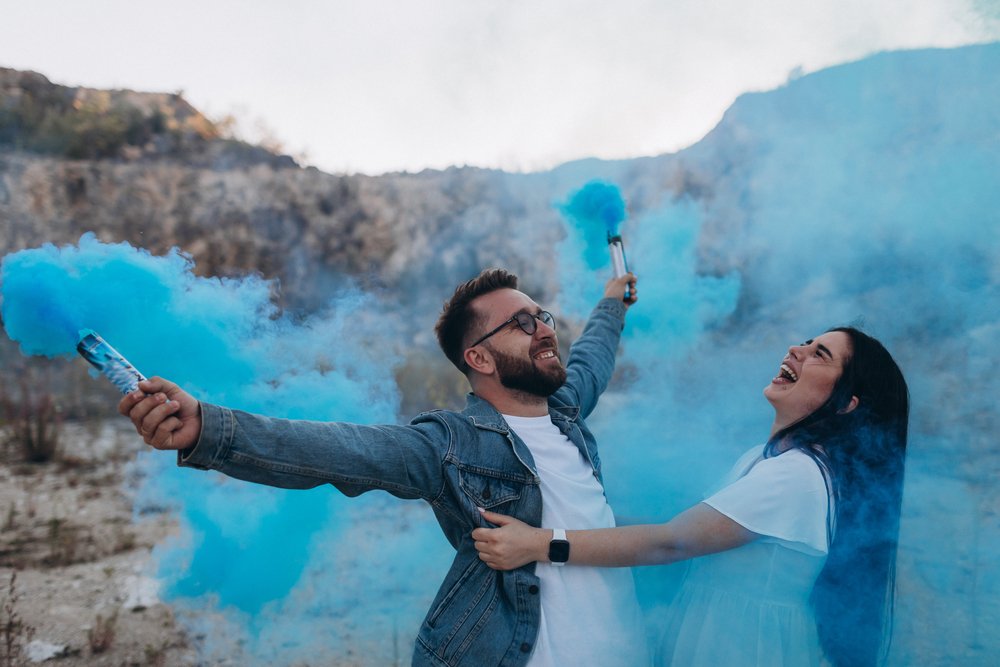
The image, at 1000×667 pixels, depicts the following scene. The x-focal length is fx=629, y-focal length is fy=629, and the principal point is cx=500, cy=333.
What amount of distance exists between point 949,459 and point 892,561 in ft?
5.15

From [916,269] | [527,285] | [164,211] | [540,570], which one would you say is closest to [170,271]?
[540,570]

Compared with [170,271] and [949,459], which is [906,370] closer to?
[949,459]

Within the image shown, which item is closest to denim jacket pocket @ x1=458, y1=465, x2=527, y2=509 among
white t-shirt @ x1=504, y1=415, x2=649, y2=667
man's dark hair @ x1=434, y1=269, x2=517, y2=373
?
white t-shirt @ x1=504, y1=415, x2=649, y2=667

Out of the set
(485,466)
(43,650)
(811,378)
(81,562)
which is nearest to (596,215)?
(811,378)

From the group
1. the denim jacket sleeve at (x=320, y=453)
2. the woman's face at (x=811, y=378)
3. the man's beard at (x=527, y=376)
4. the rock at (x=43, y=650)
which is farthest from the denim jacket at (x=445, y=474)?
the rock at (x=43, y=650)

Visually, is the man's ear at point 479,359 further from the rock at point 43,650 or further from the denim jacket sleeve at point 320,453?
the rock at point 43,650

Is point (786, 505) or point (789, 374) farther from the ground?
point (789, 374)

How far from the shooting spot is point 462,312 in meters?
2.36

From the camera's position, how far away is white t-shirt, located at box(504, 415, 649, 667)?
181 centimetres

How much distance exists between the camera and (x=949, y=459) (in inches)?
125

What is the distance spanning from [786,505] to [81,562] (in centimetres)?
502

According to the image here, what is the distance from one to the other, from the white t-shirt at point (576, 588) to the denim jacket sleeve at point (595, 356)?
0.41 m

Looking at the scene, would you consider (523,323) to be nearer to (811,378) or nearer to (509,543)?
(509,543)

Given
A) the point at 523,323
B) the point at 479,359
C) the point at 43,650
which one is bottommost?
the point at 43,650
